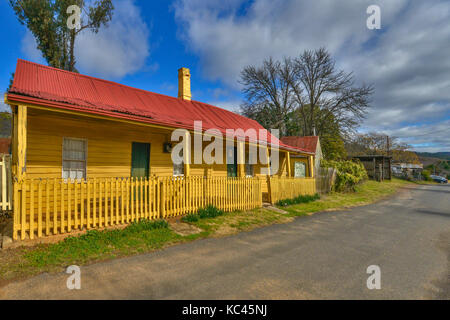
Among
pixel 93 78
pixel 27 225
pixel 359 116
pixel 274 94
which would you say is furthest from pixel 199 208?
pixel 274 94

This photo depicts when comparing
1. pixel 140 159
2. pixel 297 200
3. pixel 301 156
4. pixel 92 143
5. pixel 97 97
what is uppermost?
pixel 97 97

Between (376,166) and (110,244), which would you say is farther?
(376,166)

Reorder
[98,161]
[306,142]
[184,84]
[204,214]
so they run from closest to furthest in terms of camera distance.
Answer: [204,214] → [98,161] → [184,84] → [306,142]

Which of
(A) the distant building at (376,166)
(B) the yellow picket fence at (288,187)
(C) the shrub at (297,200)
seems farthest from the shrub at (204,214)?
(A) the distant building at (376,166)

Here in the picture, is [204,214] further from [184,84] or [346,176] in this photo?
[346,176]

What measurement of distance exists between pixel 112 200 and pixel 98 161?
9.88ft

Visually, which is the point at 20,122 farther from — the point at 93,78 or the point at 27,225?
the point at 93,78

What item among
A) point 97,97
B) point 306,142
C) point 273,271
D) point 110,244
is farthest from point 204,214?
point 306,142

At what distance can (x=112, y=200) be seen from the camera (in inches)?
235

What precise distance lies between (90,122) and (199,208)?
15.5ft

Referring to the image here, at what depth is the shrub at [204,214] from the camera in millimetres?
7168

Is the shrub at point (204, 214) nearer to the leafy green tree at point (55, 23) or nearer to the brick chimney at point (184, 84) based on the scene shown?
the brick chimney at point (184, 84)

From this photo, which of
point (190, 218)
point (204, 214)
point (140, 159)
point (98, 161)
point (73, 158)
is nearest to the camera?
point (190, 218)
